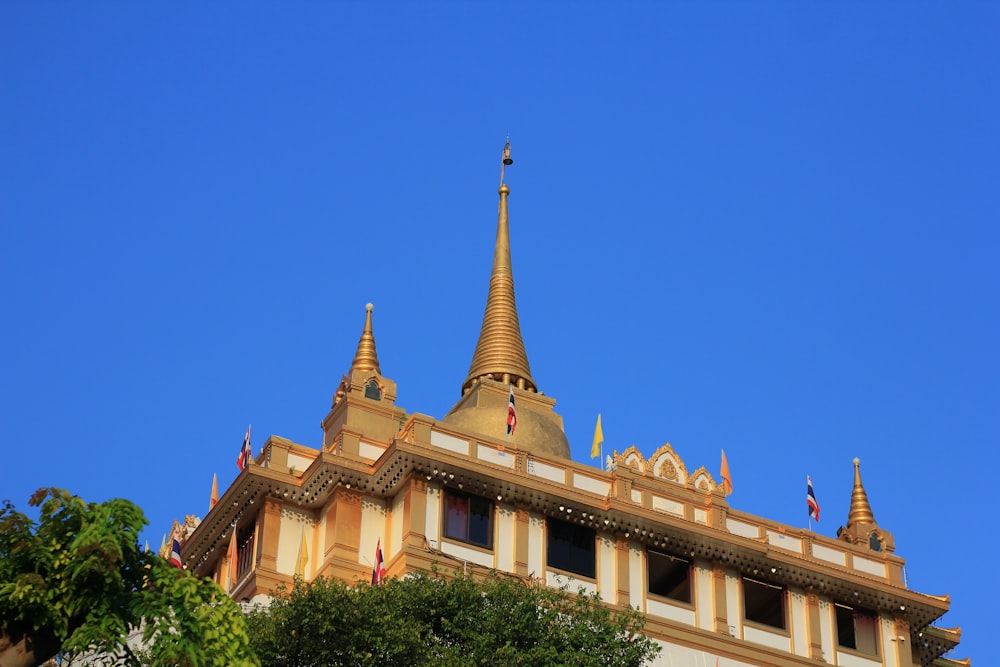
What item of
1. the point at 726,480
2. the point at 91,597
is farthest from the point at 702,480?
the point at 91,597

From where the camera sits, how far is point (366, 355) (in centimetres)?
6238

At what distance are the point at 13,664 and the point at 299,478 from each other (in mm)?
28925

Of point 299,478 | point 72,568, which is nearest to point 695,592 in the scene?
point 299,478

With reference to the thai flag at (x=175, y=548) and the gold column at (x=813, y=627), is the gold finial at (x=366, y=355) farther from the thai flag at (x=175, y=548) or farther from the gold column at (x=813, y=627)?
the gold column at (x=813, y=627)

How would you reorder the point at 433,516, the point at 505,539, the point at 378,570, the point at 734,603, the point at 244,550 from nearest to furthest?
the point at 378,570
the point at 433,516
the point at 505,539
the point at 244,550
the point at 734,603

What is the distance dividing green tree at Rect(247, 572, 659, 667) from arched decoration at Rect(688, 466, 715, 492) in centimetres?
1560

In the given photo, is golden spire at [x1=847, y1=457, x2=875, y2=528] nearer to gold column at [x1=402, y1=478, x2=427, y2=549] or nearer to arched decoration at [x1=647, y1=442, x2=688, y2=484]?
arched decoration at [x1=647, y1=442, x2=688, y2=484]

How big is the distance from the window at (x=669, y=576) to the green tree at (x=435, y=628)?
12.1 m

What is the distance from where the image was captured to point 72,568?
28.6 metres

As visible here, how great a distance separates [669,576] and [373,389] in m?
11.2

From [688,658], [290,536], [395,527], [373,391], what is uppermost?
[373,391]

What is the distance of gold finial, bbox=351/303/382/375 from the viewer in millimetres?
61750

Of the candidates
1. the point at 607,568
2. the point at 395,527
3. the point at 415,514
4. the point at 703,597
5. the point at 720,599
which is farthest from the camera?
the point at 720,599

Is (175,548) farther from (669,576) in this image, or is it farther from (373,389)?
(669,576)
